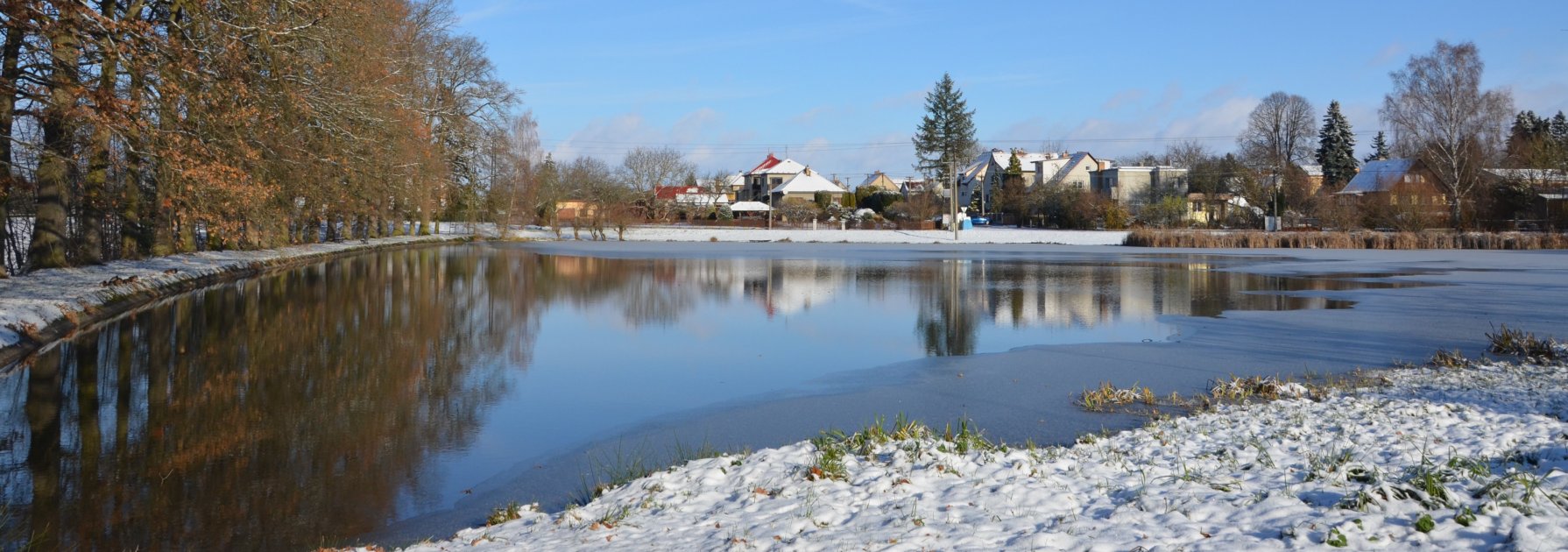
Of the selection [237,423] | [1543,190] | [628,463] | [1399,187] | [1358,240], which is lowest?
[628,463]

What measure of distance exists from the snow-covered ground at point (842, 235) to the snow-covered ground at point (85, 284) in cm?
3796

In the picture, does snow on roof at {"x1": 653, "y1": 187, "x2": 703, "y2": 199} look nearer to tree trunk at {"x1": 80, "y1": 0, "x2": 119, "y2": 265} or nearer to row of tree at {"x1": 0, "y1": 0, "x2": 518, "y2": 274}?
row of tree at {"x1": 0, "y1": 0, "x2": 518, "y2": 274}

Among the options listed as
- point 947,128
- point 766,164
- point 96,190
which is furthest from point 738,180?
point 96,190

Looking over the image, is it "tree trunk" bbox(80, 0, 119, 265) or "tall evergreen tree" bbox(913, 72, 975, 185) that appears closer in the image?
"tree trunk" bbox(80, 0, 119, 265)

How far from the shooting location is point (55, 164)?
56.7 ft

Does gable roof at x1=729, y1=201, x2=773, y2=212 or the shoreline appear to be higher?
gable roof at x1=729, y1=201, x2=773, y2=212

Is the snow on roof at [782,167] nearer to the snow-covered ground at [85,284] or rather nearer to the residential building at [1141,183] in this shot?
the residential building at [1141,183]

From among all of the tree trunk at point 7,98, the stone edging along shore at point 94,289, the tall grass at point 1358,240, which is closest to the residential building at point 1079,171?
the tall grass at point 1358,240

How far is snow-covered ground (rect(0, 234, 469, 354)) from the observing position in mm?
13375

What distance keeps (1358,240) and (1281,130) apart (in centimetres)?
3298

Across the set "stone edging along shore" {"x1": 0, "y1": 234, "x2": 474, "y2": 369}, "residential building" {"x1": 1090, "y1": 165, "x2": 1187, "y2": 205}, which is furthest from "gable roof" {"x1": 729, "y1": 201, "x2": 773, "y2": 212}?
"stone edging along shore" {"x1": 0, "y1": 234, "x2": 474, "y2": 369}

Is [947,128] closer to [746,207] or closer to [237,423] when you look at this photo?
[746,207]

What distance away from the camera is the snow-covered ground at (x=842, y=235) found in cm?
6006

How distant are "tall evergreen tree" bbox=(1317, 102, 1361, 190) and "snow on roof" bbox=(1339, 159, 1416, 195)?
6.53m
